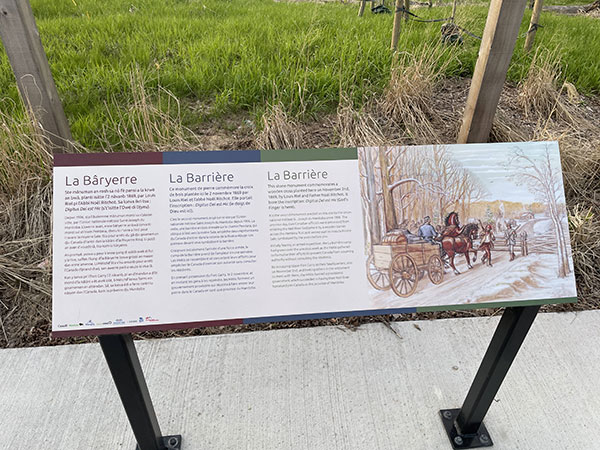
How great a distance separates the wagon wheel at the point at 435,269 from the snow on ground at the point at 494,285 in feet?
0.05

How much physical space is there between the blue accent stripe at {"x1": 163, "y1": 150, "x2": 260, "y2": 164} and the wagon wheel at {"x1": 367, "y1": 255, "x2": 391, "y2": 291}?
1.66 feet

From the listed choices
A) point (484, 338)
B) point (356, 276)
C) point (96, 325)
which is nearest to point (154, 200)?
point (96, 325)

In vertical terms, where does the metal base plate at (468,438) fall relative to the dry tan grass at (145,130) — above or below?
below

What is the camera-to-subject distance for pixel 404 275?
146cm

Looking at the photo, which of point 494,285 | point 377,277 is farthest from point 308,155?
point 494,285

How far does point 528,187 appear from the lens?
151cm

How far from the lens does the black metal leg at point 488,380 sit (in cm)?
155

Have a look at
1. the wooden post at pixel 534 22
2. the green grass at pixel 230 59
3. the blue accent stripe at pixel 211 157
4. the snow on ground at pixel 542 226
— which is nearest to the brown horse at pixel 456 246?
the snow on ground at pixel 542 226

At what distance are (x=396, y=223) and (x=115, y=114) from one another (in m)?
2.68

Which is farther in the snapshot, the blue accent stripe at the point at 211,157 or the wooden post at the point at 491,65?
the wooden post at the point at 491,65

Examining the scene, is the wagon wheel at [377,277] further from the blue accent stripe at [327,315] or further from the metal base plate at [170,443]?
the metal base plate at [170,443]

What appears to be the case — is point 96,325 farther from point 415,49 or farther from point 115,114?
point 415,49

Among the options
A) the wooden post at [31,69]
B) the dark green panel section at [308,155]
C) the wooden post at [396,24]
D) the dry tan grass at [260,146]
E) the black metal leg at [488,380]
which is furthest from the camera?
the wooden post at [396,24]

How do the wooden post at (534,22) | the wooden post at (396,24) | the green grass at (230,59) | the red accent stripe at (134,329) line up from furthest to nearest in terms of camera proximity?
the wooden post at (534,22)
the wooden post at (396,24)
the green grass at (230,59)
the red accent stripe at (134,329)
